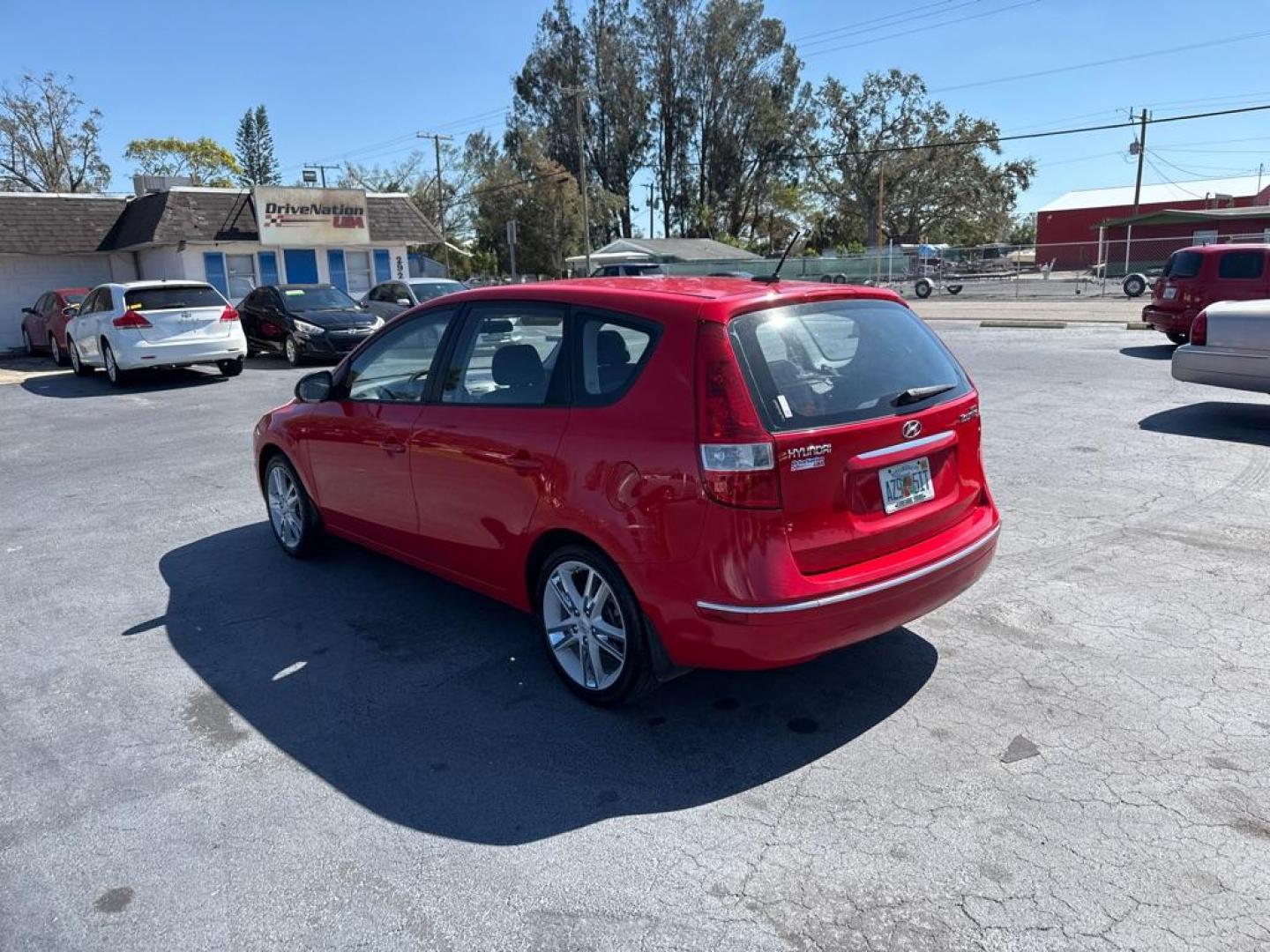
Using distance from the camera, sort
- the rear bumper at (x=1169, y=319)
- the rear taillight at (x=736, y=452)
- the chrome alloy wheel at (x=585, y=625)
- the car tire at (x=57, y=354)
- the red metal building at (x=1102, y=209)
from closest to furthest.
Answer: the rear taillight at (x=736, y=452) → the chrome alloy wheel at (x=585, y=625) → the rear bumper at (x=1169, y=319) → the car tire at (x=57, y=354) → the red metal building at (x=1102, y=209)

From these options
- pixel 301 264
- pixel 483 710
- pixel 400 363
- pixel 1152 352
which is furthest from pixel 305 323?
pixel 483 710

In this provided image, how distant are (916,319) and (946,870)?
2400 millimetres

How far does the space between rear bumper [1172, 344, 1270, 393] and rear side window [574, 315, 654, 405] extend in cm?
761

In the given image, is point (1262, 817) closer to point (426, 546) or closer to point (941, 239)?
point (426, 546)

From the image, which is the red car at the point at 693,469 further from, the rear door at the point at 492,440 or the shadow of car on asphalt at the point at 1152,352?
the shadow of car on asphalt at the point at 1152,352

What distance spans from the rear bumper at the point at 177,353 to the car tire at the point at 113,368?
336 mm

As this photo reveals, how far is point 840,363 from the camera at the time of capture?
3.74 metres

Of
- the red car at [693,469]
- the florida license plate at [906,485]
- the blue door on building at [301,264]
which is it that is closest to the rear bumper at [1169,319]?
the red car at [693,469]

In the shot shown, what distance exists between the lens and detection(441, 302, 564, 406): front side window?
4051 millimetres

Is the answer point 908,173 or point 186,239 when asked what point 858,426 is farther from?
point 908,173

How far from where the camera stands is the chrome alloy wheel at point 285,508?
19.4 ft

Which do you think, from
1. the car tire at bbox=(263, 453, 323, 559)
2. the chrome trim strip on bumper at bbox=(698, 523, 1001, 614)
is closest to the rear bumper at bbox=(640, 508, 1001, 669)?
the chrome trim strip on bumper at bbox=(698, 523, 1001, 614)

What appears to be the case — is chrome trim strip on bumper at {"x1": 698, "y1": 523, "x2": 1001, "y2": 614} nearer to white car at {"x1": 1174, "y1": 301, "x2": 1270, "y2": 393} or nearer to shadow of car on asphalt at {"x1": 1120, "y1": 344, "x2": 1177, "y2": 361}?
white car at {"x1": 1174, "y1": 301, "x2": 1270, "y2": 393}

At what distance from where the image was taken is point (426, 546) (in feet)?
15.6
